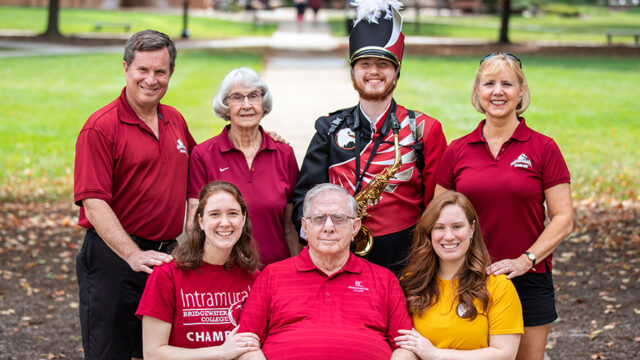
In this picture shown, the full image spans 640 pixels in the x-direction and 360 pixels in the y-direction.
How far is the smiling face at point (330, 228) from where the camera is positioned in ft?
13.7

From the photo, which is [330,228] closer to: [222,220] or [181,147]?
[222,220]

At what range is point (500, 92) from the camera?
432cm

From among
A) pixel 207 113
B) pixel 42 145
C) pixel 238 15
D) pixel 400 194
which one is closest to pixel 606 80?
pixel 207 113

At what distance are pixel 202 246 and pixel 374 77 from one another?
1.36 meters

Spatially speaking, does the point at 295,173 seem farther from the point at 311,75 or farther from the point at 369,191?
the point at 311,75

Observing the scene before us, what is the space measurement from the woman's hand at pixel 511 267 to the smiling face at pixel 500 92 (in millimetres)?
787

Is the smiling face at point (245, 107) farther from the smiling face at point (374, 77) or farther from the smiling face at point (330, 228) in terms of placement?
the smiling face at point (330, 228)

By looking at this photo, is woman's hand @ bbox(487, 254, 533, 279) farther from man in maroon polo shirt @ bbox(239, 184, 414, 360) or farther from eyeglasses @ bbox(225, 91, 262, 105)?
eyeglasses @ bbox(225, 91, 262, 105)

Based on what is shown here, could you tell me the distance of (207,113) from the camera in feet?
51.1

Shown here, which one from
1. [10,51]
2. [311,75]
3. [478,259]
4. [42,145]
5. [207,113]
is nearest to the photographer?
[478,259]

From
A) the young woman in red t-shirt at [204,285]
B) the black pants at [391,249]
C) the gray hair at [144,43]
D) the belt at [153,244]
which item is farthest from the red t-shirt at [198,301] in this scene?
the gray hair at [144,43]

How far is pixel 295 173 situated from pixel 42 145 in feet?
32.4

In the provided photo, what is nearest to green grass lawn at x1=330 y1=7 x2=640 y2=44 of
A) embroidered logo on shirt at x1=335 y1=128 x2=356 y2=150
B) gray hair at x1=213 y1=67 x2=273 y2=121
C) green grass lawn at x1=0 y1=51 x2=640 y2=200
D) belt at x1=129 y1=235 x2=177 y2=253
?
green grass lawn at x1=0 y1=51 x2=640 y2=200

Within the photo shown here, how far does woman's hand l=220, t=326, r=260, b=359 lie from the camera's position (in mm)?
4094
